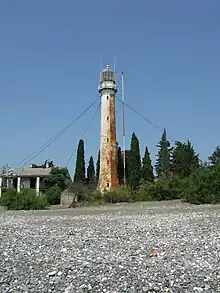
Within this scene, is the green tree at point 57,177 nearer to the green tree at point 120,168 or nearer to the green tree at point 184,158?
the green tree at point 120,168

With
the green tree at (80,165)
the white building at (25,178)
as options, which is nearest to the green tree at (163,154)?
the green tree at (80,165)

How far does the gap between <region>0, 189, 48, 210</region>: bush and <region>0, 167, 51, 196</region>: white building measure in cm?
3371

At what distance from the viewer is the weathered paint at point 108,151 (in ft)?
173

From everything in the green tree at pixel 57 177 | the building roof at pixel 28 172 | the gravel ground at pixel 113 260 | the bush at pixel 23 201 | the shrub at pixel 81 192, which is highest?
the building roof at pixel 28 172

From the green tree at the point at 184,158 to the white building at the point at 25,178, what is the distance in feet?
77.0

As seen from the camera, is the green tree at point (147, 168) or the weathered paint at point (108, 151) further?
the green tree at point (147, 168)

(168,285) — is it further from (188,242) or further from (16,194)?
(16,194)

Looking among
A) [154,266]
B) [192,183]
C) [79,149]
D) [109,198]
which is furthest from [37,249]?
[79,149]

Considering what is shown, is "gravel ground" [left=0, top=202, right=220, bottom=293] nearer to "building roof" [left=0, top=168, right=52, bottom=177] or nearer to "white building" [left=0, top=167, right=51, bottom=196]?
"white building" [left=0, top=167, right=51, bottom=196]

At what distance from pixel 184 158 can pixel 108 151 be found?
9.50 m

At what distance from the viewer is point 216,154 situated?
51.4 meters

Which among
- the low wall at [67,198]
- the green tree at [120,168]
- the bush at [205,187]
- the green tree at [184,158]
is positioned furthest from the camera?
the green tree at [120,168]

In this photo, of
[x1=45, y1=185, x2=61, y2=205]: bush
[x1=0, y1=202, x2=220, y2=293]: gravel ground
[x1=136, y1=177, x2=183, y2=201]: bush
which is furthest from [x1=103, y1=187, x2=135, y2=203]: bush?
[x1=0, y1=202, x2=220, y2=293]: gravel ground

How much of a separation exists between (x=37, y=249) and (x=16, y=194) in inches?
993
